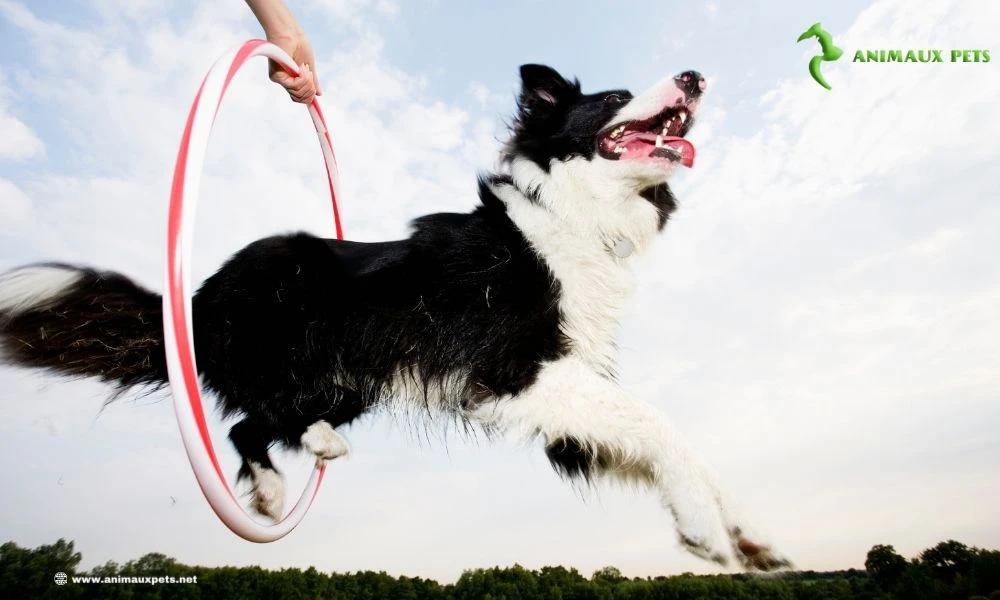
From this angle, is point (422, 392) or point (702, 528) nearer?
point (702, 528)

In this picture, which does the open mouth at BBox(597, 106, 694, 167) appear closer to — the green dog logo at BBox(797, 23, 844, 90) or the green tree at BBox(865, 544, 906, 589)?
the green dog logo at BBox(797, 23, 844, 90)

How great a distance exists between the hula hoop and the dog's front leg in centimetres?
104

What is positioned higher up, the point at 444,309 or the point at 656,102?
the point at 656,102

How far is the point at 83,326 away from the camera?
323cm

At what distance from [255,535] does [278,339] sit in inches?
35.6

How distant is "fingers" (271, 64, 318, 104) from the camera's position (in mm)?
3061

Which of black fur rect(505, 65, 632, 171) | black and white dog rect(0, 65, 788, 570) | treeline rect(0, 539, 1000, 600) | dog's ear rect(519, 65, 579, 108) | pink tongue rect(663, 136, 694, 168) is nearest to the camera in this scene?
black and white dog rect(0, 65, 788, 570)

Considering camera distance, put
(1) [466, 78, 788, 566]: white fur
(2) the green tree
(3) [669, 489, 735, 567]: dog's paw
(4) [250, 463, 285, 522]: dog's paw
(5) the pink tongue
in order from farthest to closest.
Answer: (2) the green tree < (4) [250, 463, 285, 522]: dog's paw < (5) the pink tongue < (1) [466, 78, 788, 566]: white fur < (3) [669, 489, 735, 567]: dog's paw

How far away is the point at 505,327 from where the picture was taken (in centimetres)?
282

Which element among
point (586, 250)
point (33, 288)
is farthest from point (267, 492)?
point (586, 250)

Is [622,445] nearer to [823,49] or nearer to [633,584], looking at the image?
[823,49]

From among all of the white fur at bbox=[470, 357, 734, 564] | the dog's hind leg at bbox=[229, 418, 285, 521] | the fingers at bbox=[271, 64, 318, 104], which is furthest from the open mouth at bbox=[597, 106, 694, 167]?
the dog's hind leg at bbox=[229, 418, 285, 521]

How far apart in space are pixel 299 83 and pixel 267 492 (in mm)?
1826

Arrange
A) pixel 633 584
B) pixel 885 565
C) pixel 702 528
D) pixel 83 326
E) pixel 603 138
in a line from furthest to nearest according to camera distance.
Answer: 1. pixel 633 584
2. pixel 885 565
3. pixel 83 326
4. pixel 603 138
5. pixel 702 528
